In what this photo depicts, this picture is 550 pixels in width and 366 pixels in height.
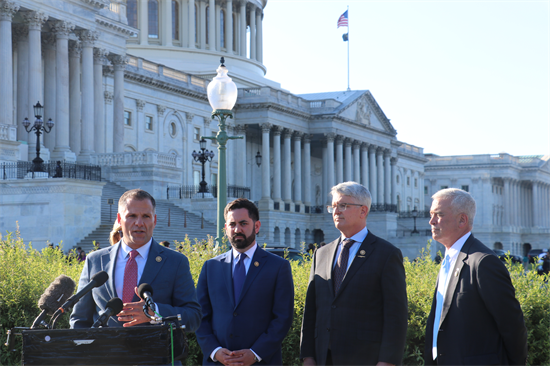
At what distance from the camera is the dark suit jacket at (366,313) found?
696 centimetres

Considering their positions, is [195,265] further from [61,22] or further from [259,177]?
[259,177]

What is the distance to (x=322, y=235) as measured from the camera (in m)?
75.6

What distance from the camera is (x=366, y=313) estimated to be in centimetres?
705

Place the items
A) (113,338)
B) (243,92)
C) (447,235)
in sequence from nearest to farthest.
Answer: (113,338) → (447,235) → (243,92)

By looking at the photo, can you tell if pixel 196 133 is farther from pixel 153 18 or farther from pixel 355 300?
pixel 355 300

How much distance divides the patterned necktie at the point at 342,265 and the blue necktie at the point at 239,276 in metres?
0.82

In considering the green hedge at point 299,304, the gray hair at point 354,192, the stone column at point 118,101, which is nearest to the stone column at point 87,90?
the stone column at point 118,101

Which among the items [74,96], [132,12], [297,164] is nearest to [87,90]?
[74,96]

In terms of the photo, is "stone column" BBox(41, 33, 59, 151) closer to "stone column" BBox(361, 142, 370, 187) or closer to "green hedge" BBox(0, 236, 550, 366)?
"green hedge" BBox(0, 236, 550, 366)

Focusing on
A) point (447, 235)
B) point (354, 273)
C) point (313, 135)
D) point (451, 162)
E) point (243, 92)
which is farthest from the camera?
point (451, 162)

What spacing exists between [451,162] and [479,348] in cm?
12050

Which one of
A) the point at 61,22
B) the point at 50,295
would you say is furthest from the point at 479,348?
the point at 61,22

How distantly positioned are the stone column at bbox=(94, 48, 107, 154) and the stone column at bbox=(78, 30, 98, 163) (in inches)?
64.4

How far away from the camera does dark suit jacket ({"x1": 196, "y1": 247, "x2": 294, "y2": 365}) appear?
702 cm
